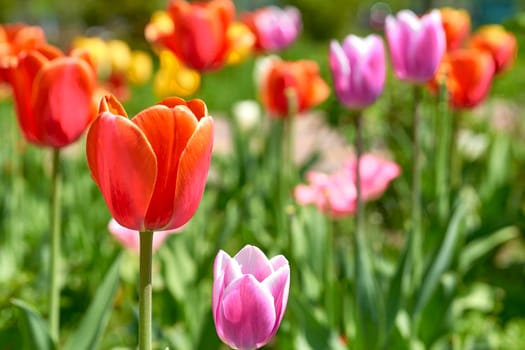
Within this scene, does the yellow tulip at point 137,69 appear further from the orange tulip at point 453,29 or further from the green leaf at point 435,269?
the green leaf at point 435,269

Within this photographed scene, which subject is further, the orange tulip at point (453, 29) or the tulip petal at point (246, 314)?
the orange tulip at point (453, 29)

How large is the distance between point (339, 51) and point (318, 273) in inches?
23.7

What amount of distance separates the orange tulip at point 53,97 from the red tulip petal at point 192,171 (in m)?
0.56

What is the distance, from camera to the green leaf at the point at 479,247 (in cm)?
242

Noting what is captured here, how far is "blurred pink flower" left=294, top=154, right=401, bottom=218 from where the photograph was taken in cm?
207

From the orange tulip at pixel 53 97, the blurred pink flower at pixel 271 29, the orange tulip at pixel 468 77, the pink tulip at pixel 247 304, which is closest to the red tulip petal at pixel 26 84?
the orange tulip at pixel 53 97

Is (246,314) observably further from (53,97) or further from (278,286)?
(53,97)

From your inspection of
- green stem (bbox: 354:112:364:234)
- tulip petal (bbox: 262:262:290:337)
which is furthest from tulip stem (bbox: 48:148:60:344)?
tulip petal (bbox: 262:262:290:337)

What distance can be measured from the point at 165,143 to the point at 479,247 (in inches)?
68.6

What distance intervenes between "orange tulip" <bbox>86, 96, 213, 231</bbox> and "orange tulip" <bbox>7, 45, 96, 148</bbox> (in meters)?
0.51

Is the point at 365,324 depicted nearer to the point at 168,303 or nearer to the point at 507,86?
the point at 168,303

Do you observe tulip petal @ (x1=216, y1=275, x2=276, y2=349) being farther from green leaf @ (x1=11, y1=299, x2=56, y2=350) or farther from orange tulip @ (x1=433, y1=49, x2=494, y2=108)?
orange tulip @ (x1=433, y1=49, x2=494, y2=108)

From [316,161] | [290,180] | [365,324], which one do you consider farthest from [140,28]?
[365,324]

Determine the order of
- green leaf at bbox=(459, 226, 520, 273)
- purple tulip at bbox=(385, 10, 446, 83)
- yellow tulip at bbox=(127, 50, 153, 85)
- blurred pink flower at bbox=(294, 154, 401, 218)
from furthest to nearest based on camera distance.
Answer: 1. yellow tulip at bbox=(127, 50, 153, 85)
2. green leaf at bbox=(459, 226, 520, 273)
3. blurred pink flower at bbox=(294, 154, 401, 218)
4. purple tulip at bbox=(385, 10, 446, 83)
